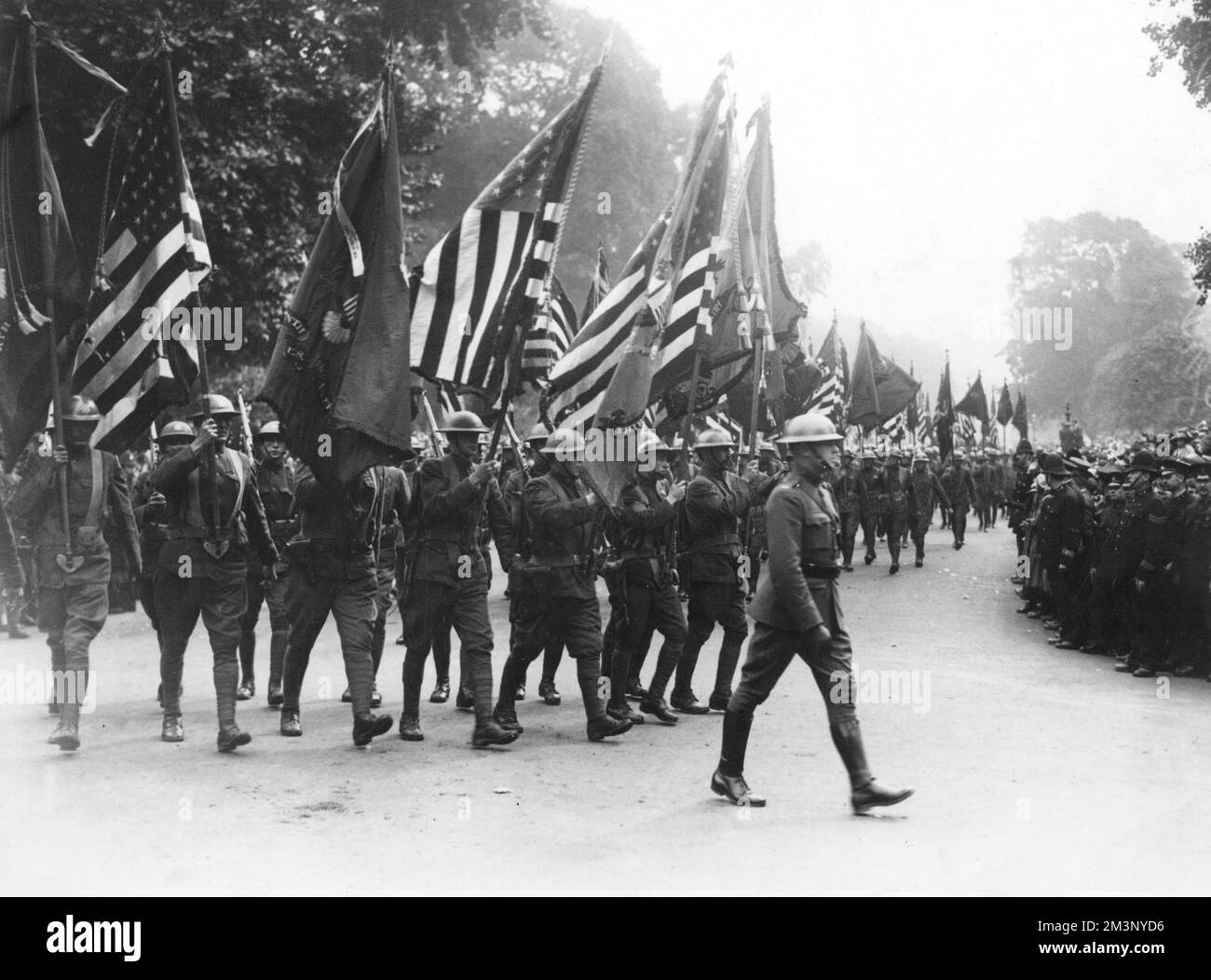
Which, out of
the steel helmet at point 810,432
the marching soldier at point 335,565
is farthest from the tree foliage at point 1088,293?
the marching soldier at point 335,565

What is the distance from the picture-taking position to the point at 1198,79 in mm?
20656

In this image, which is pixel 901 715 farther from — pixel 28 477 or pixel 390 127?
pixel 28 477

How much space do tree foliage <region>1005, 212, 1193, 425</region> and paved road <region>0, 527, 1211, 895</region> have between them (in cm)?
3909

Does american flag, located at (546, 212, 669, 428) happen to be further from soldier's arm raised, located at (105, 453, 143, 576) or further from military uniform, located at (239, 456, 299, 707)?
soldier's arm raised, located at (105, 453, 143, 576)

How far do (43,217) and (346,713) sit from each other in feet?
13.1

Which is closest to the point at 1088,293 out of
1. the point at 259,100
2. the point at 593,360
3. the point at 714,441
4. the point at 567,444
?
the point at 259,100

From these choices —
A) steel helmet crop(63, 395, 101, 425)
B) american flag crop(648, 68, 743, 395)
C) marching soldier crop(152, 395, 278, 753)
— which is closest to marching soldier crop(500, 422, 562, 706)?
american flag crop(648, 68, 743, 395)

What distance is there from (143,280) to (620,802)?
14.2 ft

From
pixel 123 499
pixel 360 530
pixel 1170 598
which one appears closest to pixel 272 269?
pixel 123 499

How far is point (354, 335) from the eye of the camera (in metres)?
7.68

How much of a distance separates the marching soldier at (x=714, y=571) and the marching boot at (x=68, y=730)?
4.19 m

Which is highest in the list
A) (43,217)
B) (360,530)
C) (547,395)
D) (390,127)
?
(390,127)

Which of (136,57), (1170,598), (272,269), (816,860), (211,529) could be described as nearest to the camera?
(816,860)

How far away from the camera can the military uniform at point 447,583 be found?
821 centimetres
